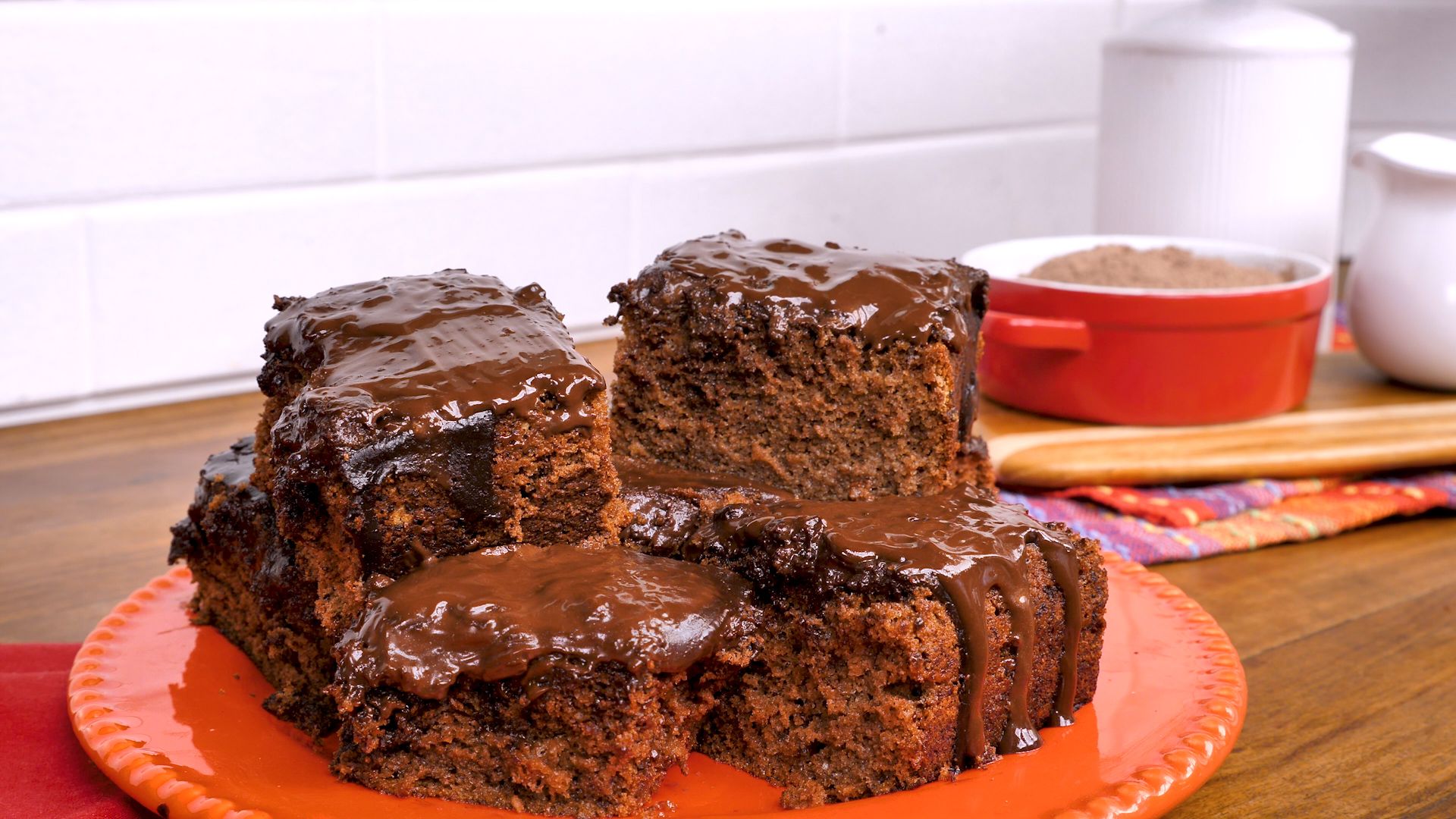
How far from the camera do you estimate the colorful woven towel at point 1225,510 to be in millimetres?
1550

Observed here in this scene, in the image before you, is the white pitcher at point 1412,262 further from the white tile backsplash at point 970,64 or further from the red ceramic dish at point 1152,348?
the white tile backsplash at point 970,64

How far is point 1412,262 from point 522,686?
1467 mm

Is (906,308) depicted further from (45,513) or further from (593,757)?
(45,513)

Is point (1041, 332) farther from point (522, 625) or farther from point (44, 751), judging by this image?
point (44, 751)

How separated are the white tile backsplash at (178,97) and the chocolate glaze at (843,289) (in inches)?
36.7

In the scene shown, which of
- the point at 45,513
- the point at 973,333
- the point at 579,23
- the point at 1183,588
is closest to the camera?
the point at 973,333

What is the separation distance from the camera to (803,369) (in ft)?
4.01

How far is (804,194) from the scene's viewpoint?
261cm

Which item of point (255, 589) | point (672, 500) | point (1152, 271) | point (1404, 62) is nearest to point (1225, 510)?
point (1152, 271)

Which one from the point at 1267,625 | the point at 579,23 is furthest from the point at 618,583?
the point at 579,23

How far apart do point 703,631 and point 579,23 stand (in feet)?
4.97

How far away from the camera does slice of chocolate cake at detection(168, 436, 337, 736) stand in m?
1.09

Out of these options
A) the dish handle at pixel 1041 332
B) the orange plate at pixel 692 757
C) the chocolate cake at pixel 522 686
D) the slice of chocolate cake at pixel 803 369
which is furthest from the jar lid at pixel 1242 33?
the chocolate cake at pixel 522 686

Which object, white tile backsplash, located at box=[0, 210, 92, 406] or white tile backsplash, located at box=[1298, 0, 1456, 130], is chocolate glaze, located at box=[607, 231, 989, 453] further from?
white tile backsplash, located at box=[1298, 0, 1456, 130]
